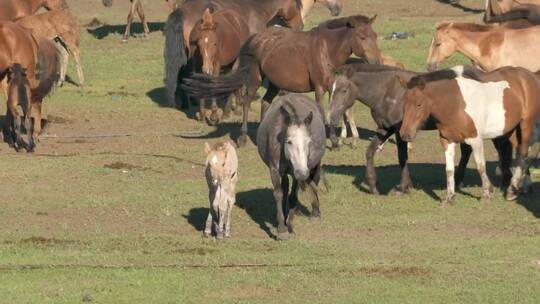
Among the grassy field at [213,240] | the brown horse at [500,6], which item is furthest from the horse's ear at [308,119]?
the brown horse at [500,6]

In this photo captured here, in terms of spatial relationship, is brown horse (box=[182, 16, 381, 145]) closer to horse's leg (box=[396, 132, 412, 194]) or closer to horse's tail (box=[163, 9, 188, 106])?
horse's tail (box=[163, 9, 188, 106])

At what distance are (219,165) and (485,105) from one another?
4441 millimetres

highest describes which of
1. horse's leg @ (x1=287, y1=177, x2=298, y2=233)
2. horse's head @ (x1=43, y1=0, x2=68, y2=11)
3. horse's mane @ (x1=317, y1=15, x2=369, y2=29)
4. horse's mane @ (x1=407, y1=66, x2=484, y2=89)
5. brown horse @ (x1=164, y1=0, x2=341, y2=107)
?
horse's mane @ (x1=407, y1=66, x2=484, y2=89)

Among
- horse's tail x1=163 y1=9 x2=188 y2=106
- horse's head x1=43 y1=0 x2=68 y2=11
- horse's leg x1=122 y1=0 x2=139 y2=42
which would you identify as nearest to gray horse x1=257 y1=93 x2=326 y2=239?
horse's tail x1=163 y1=9 x2=188 y2=106

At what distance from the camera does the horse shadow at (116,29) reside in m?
38.4

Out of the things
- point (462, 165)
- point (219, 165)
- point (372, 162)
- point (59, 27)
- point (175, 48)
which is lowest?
point (59, 27)

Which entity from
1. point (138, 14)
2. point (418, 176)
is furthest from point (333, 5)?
point (418, 176)

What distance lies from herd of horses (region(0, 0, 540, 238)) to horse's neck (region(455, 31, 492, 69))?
0.02 m

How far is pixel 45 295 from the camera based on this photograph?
15.4 metres

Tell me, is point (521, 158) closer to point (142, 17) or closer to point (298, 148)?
point (298, 148)

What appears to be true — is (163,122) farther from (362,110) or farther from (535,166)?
(535,166)

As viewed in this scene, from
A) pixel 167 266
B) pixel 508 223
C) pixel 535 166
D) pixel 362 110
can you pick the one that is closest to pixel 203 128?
pixel 362 110

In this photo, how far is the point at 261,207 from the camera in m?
20.5

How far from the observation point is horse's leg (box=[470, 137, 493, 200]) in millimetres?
20766
